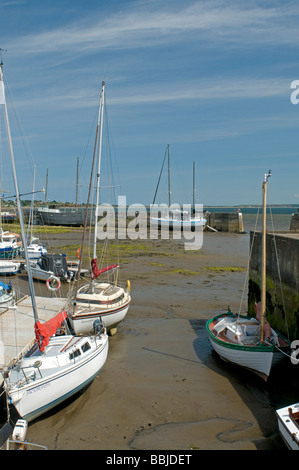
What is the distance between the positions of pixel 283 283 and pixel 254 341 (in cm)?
314

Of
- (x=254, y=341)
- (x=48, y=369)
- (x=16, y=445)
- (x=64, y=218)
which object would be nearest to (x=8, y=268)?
(x=48, y=369)

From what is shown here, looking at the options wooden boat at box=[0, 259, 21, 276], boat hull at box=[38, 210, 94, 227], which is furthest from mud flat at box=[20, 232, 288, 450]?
boat hull at box=[38, 210, 94, 227]

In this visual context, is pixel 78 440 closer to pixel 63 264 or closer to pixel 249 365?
pixel 249 365

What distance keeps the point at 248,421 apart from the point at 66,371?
531 cm

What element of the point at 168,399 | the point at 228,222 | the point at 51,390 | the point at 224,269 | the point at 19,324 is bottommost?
the point at 224,269

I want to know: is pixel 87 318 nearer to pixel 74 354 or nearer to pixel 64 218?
pixel 74 354

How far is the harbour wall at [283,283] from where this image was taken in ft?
50.2

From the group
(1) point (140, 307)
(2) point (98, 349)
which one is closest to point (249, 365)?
(2) point (98, 349)

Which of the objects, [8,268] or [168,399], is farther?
[8,268]

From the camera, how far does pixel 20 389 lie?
34.8ft

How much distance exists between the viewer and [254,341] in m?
14.6

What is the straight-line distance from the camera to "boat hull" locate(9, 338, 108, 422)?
10.6m
